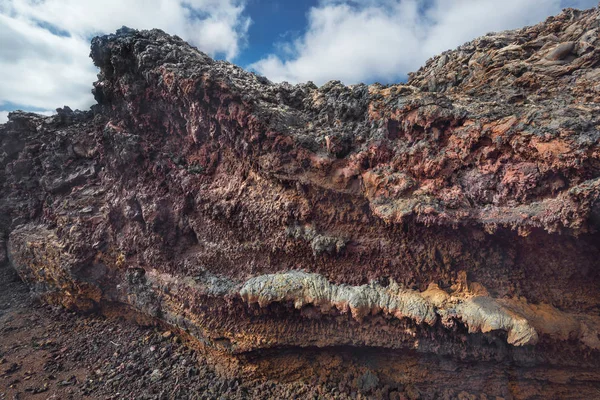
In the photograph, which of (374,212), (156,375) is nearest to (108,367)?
(156,375)

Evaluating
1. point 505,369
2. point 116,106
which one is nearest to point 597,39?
point 505,369

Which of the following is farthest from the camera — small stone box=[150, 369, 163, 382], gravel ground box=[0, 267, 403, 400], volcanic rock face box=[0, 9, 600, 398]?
small stone box=[150, 369, 163, 382]

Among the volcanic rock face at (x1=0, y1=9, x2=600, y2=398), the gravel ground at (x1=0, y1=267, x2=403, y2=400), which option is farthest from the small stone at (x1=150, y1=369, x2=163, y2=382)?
the volcanic rock face at (x1=0, y1=9, x2=600, y2=398)

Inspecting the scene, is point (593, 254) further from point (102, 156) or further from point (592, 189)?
point (102, 156)

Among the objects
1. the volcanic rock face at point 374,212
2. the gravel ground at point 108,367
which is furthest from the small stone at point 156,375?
the volcanic rock face at point 374,212

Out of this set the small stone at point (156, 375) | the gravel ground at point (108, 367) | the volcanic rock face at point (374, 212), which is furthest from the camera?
the small stone at point (156, 375)

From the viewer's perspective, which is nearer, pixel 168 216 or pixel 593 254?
pixel 593 254

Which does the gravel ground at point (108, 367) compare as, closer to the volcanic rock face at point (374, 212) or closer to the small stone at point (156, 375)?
the small stone at point (156, 375)

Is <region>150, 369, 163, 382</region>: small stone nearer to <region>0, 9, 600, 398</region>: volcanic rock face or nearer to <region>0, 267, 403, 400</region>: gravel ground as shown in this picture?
<region>0, 267, 403, 400</region>: gravel ground
